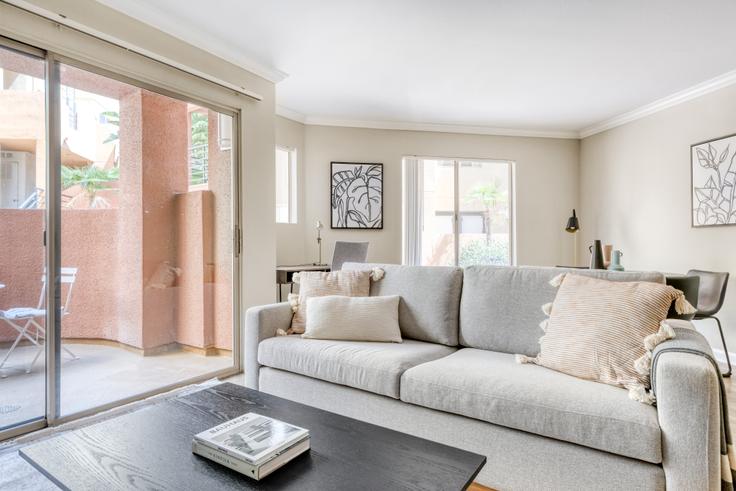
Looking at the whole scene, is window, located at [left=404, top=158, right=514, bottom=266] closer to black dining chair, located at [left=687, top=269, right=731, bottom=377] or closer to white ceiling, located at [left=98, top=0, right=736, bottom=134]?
white ceiling, located at [left=98, top=0, right=736, bottom=134]

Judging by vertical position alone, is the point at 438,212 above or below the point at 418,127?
below

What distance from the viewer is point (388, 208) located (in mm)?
5254

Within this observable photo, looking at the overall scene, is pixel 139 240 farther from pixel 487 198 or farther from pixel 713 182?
pixel 713 182

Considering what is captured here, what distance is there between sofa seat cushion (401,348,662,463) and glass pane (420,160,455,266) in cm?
357

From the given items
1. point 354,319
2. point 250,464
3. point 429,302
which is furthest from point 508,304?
point 250,464

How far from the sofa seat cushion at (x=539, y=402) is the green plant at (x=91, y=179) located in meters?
2.17

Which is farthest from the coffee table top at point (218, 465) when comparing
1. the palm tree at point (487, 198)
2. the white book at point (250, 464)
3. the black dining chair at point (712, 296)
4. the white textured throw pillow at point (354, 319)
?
the palm tree at point (487, 198)

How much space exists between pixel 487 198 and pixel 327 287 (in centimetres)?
368

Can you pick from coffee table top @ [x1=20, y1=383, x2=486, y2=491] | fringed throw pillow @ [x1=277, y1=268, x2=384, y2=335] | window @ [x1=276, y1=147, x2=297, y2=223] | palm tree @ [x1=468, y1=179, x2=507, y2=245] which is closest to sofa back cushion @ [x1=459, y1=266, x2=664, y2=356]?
fringed throw pillow @ [x1=277, y1=268, x2=384, y2=335]

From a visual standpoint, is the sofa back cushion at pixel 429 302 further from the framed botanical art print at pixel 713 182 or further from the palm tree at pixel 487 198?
the palm tree at pixel 487 198

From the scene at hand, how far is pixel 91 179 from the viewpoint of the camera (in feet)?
8.56

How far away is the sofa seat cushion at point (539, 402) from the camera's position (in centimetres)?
139

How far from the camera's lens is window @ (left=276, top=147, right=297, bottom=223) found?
15.9 feet

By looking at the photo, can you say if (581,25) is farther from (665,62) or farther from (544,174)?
(544,174)
